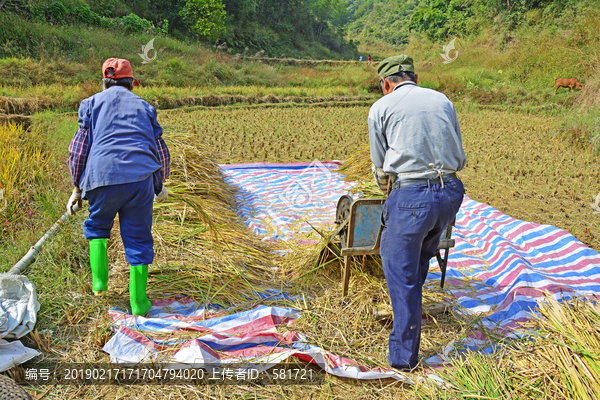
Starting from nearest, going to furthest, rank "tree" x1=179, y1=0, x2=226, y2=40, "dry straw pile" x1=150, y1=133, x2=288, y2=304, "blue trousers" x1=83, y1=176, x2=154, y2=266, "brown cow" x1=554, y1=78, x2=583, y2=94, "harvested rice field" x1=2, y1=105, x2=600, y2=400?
"harvested rice field" x1=2, y1=105, x2=600, y2=400, "blue trousers" x1=83, y1=176, x2=154, y2=266, "dry straw pile" x1=150, y1=133, x2=288, y2=304, "brown cow" x1=554, y1=78, x2=583, y2=94, "tree" x1=179, y1=0, x2=226, y2=40

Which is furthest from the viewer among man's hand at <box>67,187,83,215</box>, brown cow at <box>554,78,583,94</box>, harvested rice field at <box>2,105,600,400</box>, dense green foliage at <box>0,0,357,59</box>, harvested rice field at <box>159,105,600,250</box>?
dense green foliage at <box>0,0,357,59</box>

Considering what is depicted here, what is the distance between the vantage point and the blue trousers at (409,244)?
73.5 inches

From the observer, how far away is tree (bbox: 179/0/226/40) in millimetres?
26172

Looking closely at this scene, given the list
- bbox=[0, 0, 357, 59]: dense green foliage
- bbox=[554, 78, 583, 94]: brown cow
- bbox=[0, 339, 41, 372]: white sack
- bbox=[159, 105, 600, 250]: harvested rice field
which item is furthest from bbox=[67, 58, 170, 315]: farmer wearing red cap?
bbox=[554, 78, 583, 94]: brown cow

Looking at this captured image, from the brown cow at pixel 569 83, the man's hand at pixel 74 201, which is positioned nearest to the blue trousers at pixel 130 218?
the man's hand at pixel 74 201

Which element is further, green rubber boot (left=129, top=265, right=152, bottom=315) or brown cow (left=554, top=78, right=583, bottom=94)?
brown cow (left=554, top=78, right=583, bottom=94)

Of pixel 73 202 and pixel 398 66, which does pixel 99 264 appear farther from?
pixel 398 66

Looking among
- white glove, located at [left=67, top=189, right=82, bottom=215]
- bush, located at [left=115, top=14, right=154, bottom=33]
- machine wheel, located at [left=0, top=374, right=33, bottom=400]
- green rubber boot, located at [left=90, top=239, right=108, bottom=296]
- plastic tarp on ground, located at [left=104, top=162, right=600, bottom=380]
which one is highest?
bush, located at [left=115, top=14, right=154, bottom=33]

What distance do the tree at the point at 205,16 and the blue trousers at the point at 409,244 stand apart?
2763cm

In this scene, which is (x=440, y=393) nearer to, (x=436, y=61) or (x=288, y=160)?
(x=288, y=160)

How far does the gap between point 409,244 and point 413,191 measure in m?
0.26

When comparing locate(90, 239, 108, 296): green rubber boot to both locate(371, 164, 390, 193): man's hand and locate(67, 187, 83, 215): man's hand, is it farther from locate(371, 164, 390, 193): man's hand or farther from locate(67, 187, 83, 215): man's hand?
locate(371, 164, 390, 193): man's hand

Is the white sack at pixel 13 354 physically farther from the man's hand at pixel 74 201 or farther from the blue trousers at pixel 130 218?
the man's hand at pixel 74 201

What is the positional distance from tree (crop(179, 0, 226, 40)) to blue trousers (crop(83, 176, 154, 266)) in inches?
1064
